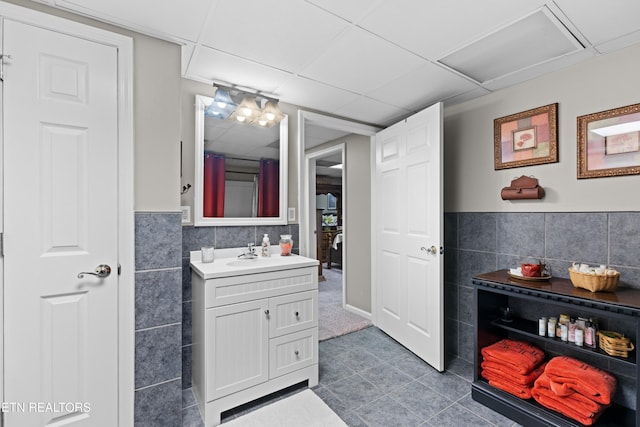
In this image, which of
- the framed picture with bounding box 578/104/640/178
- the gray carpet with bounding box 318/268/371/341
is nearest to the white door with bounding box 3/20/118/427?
the gray carpet with bounding box 318/268/371/341

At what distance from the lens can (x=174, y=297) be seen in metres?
1.73

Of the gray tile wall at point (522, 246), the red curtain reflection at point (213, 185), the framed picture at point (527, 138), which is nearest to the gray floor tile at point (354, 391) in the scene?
the gray tile wall at point (522, 246)

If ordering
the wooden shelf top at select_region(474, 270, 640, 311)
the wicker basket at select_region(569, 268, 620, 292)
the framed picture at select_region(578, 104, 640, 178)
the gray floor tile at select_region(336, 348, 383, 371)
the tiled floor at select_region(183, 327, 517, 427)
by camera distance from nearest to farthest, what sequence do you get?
1. the wooden shelf top at select_region(474, 270, 640, 311)
2. the wicker basket at select_region(569, 268, 620, 292)
3. the framed picture at select_region(578, 104, 640, 178)
4. the tiled floor at select_region(183, 327, 517, 427)
5. the gray floor tile at select_region(336, 348, 383, 371)

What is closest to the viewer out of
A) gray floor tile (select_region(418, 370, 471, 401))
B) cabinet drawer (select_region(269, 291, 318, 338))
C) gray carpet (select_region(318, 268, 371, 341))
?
cabinet drawer (select_region(269, 291, 318, 338))

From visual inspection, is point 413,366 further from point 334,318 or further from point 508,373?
point 334,318

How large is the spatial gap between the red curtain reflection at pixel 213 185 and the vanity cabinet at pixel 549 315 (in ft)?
6.55

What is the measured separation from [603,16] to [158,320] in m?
2.89

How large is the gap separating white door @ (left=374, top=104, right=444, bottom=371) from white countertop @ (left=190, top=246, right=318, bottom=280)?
1017 mm

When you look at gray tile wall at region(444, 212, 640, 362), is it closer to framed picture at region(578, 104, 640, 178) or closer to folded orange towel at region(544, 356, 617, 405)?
framed picture at region(578, 104, 640, 178)

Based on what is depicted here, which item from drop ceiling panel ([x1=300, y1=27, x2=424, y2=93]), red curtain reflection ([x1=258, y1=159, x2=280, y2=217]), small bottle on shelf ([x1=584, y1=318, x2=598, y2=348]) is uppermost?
drop ceiling panel ([x1=300, y1=27, x2=424, y2=93])

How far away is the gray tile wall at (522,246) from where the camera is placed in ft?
5.73

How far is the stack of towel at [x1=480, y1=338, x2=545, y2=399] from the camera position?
6.02 feet

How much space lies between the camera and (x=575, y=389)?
5.35 ft

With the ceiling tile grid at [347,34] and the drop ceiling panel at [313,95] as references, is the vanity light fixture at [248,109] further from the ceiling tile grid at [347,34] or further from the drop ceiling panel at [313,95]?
the drop ceiling panel at [313,95]
